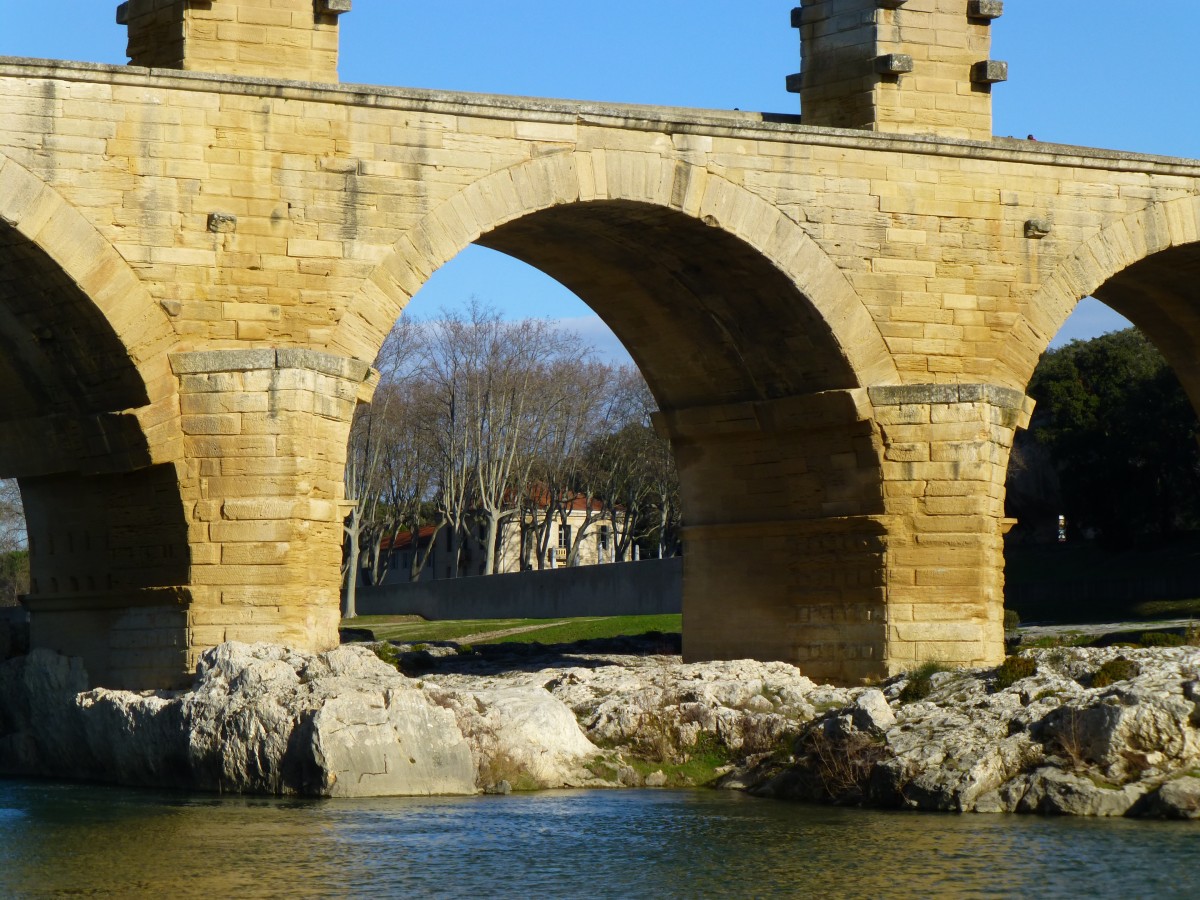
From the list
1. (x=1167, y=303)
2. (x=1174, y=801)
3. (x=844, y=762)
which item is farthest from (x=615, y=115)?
(x=1167, y=303)

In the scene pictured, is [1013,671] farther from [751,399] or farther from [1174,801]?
[751,399]

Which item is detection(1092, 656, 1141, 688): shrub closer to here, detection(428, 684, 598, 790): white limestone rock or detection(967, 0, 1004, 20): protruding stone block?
detection(428, 684, 598, 790): white limestone rock

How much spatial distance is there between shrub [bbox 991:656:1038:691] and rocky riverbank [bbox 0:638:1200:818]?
20mm

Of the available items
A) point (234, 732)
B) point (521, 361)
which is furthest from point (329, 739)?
point (521, 361)

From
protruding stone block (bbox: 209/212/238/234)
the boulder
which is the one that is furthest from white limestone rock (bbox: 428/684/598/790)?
the boulder

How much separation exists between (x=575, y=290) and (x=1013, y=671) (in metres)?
6.27

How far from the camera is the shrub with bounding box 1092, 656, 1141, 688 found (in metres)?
13.1

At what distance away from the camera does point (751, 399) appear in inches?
687

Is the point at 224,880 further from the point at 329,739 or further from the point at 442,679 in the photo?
the point at 442,679

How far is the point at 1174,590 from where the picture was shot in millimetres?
31141

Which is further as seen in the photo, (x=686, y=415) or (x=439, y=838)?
(x=686, y=415)

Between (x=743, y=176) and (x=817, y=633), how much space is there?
14.1 ft

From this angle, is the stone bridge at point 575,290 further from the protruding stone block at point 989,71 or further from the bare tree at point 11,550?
the bare tree at point 11,550

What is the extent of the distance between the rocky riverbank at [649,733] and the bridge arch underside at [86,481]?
42 cm
